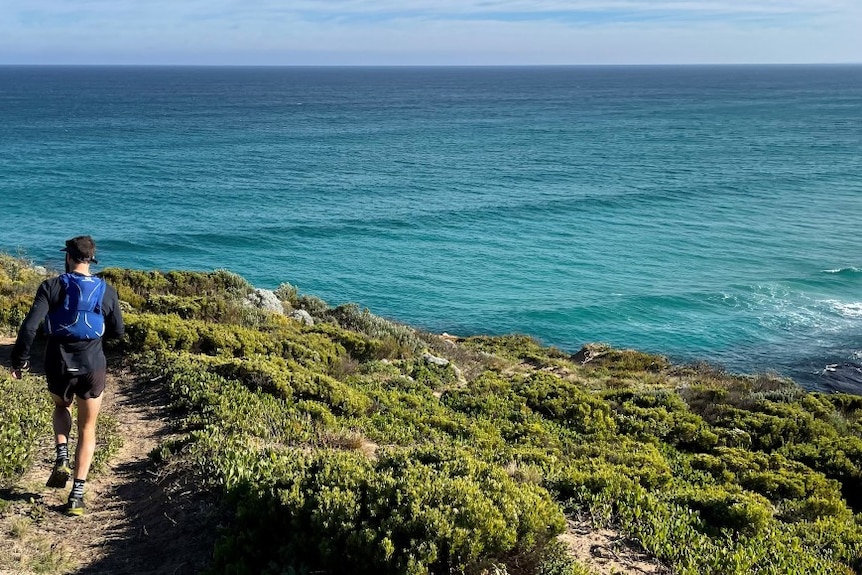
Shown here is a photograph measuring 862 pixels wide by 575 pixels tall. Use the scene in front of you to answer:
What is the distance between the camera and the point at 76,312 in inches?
228

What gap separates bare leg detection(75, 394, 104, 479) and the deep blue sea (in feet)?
70.3

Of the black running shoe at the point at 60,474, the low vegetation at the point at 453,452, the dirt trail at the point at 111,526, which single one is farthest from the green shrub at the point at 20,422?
the black running shoe at the point at 60,474

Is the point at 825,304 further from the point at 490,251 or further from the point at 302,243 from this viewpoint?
the point at 302,243

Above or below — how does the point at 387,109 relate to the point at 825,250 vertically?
above

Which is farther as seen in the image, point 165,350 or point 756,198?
point 756,198

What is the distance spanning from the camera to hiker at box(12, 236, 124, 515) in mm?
5773

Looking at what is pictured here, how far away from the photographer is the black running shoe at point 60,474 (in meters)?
6.41

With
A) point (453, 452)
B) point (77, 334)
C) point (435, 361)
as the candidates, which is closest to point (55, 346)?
point (77, 334)

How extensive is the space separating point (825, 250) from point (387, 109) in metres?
98.0

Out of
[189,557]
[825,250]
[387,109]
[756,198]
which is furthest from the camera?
[387,109]

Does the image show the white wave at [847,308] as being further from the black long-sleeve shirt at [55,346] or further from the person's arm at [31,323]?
the person's arm at [31,323]

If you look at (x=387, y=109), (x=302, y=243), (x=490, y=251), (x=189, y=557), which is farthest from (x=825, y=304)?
(x=387, y=109)

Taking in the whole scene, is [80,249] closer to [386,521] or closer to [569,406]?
[386,521]

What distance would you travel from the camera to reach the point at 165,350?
11.6 meters
